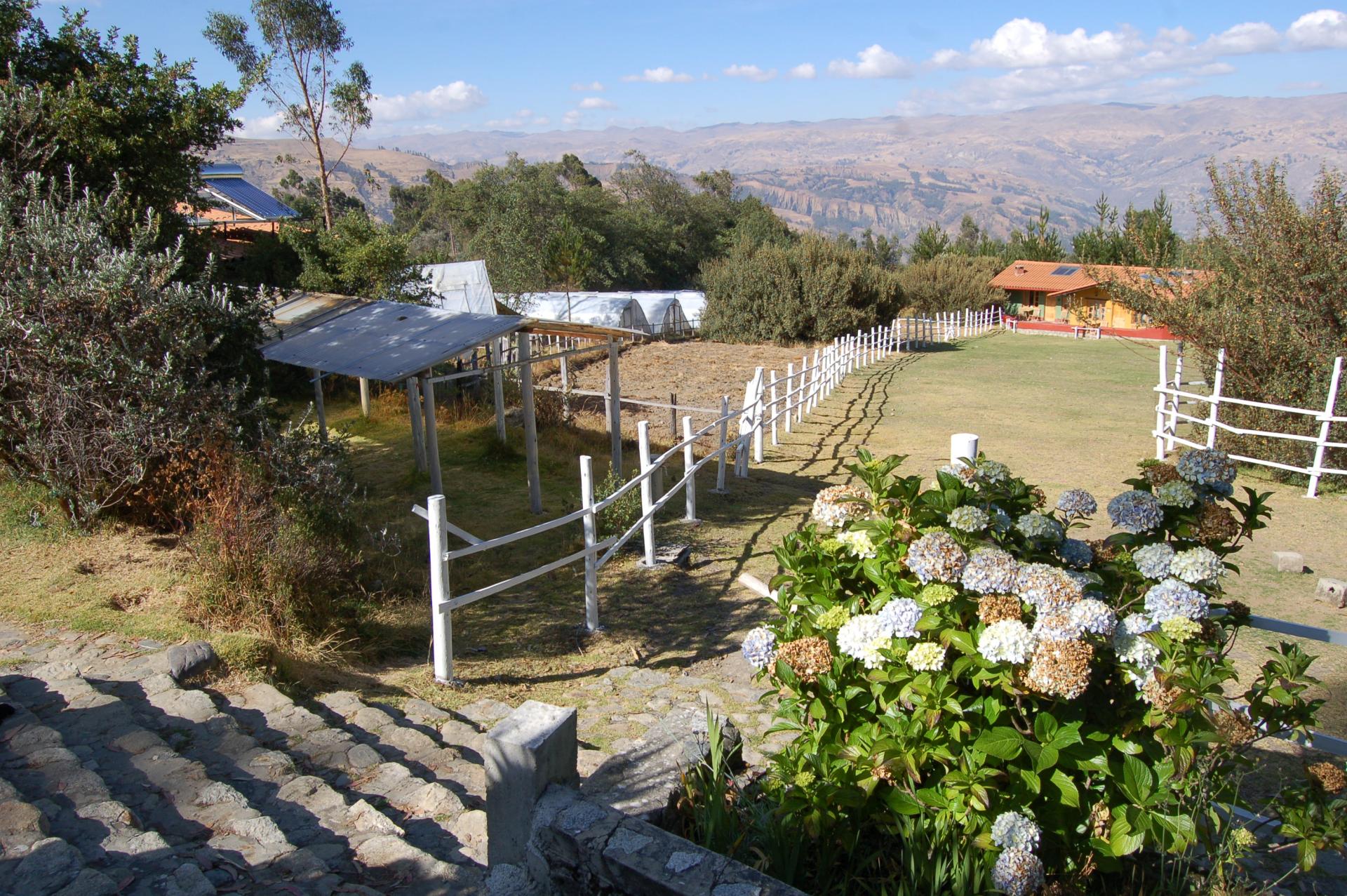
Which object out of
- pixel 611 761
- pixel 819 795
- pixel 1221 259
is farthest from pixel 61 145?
pixel 1221 259

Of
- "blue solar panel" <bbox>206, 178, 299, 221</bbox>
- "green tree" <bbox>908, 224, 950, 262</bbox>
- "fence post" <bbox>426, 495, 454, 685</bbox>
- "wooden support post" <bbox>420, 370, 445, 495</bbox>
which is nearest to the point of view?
"fence post" <bbox>426, 495, 454, 685</bbox>

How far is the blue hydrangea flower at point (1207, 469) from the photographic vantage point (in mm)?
2920

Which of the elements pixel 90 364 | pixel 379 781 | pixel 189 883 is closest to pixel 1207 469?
pixel 379 781

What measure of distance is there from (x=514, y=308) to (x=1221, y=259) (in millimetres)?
16565

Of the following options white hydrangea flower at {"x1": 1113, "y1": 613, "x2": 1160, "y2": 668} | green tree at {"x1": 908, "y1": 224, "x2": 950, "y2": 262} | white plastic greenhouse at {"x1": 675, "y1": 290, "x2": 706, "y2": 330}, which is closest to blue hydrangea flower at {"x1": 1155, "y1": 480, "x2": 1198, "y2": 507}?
white hydrangea flower at {"x1": 1113, "y1": 613, "x2": 1160, "y2": 668}

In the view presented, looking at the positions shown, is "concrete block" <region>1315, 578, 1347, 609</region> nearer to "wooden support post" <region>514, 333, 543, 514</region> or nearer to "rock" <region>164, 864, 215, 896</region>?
"wooden support post" <region>514, 333, 543, 514</region>

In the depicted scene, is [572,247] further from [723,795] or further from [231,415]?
[723,795]

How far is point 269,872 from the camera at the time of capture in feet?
10.3

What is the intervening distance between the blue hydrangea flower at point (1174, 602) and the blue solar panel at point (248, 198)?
3575cm

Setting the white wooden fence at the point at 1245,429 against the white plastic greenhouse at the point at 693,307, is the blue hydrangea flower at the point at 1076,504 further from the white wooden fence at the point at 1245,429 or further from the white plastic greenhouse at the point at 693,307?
the white plastic greenhouse at the point at 693,307

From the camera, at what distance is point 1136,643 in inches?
96.5

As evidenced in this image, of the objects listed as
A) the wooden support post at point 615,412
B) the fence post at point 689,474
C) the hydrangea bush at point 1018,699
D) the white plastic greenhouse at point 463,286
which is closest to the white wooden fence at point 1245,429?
the fence post at point 689,474

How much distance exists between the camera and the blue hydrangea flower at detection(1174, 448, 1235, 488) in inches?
115

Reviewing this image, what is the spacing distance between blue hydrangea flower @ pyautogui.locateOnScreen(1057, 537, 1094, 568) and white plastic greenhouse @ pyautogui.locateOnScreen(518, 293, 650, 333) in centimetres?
2929
